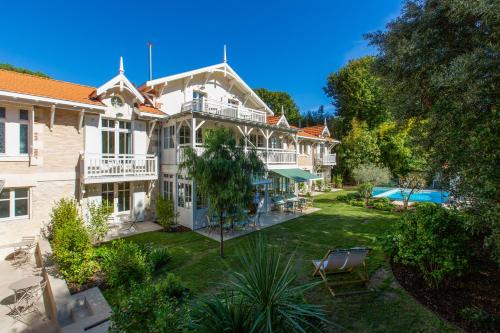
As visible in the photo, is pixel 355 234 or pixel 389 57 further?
pixel 355 234

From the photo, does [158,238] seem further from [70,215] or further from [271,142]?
[271,142]

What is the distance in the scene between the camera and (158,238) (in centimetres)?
1408

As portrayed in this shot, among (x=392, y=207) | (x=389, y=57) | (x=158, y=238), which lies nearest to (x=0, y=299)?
Answer: (x=158, y=238)

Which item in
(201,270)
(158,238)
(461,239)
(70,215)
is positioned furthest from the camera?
A: (158,238)

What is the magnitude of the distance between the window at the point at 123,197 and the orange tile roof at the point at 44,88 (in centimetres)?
542

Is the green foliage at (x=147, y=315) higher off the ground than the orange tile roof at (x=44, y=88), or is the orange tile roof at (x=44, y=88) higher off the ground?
the orange tile roof at (x=44, y=88)

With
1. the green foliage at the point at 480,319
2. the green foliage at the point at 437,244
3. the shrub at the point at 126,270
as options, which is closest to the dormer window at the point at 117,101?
the shrub at the point at 126,270

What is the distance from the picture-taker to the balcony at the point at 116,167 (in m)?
14.3

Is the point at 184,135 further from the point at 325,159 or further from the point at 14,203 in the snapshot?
the point at 325,159

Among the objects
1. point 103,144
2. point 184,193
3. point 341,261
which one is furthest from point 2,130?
point 341,261

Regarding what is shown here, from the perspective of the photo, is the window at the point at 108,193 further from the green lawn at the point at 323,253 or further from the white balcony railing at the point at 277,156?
the white balcony railing at the point at 277,156

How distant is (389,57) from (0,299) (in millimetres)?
16290

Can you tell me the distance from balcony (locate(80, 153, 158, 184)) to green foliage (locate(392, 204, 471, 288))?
47.3 ft

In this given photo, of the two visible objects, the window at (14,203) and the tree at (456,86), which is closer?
the tree at (456,86)
